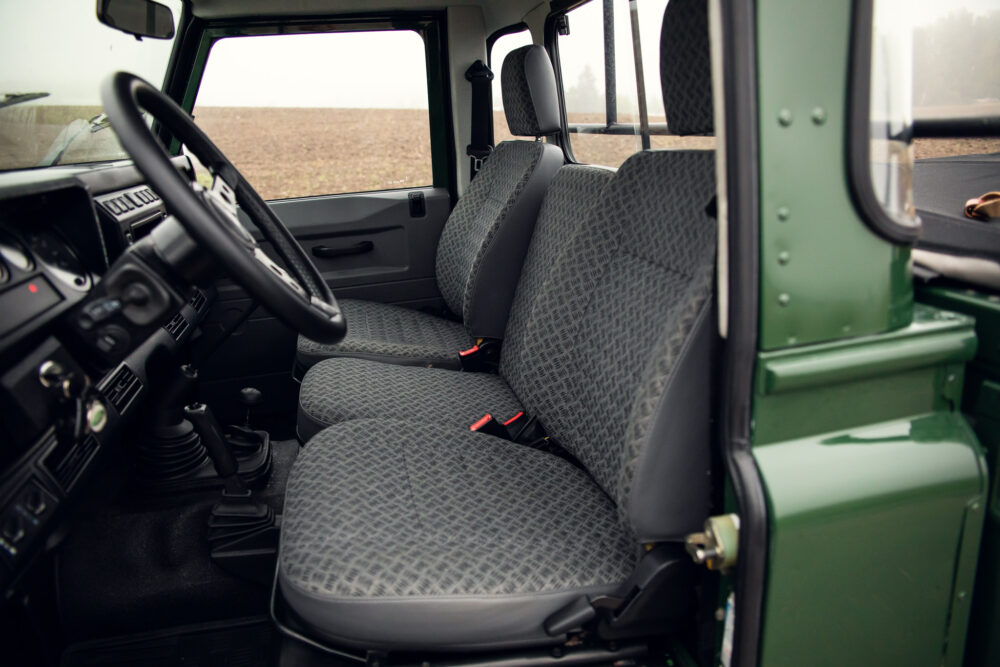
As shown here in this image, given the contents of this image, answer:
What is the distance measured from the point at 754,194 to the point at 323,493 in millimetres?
814

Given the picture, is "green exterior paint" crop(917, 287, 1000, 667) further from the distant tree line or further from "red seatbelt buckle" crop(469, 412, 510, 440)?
"red seatbelt buckle" crop(469, 412, 510, 440)

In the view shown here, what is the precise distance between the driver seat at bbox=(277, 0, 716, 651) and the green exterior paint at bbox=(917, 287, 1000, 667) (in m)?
0.33

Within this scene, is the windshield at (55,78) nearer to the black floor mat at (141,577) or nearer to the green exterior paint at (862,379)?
the black floor mat at (141,577)

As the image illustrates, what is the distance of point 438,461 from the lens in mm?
1400

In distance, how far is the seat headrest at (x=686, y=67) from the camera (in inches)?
44.2

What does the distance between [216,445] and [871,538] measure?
49.6 inches

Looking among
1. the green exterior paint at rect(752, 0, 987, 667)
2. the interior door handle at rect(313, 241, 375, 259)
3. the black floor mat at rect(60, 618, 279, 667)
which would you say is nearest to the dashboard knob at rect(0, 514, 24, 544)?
the black floor mat at rect(60, 618, 279, 667)

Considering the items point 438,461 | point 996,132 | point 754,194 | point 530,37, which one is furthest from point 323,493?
point 530,37

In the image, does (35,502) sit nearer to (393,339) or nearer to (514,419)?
(514,419)

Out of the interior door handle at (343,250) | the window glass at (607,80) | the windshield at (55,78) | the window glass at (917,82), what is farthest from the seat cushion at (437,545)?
the interior door handle at (343,250)

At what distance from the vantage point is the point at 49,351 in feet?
3.33

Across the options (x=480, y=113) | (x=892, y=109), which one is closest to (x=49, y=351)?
(x=892, y=109)

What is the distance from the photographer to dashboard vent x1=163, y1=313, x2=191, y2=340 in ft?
5.77

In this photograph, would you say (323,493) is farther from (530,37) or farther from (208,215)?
(530,37)
